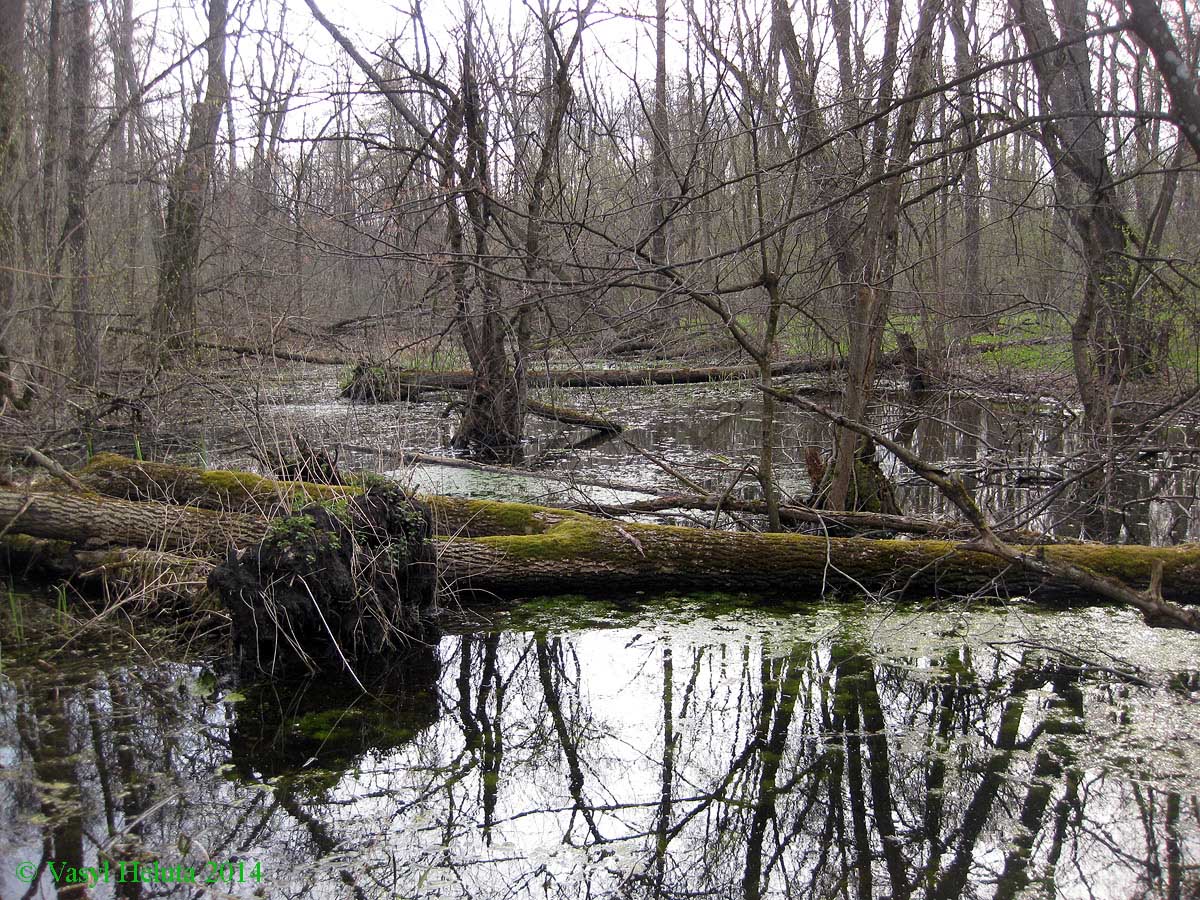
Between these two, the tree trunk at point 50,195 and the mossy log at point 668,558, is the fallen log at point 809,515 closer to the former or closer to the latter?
the mossy log at point 668,558

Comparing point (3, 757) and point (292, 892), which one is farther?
point (3, 757)

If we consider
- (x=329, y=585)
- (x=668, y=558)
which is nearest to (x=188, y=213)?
(x=329, y=585)

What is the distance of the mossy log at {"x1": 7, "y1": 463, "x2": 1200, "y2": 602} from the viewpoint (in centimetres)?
538

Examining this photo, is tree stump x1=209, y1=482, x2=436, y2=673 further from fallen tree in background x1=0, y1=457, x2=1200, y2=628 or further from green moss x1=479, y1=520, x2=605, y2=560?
green moss x1=479, y1=520, x2=605, y2=560

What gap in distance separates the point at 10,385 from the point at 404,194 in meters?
4.67

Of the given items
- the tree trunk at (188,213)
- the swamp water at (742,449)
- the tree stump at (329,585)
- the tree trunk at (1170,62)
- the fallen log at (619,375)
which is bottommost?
the tree stump at (329,585)

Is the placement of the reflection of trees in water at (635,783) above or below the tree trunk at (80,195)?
below

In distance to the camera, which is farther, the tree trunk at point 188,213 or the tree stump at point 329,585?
the tree trunk at point 188,213

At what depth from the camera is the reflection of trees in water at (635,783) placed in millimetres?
2908

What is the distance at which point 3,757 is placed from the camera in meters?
3.53

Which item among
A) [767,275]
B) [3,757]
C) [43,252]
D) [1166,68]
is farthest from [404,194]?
[1166,68]

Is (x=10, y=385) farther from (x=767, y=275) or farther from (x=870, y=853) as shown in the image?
(x=870, y=853)

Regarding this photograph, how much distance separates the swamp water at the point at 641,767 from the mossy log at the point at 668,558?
0.42 m

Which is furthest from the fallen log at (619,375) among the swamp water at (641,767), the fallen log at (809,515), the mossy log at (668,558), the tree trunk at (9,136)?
the swamp water at (641,767)
